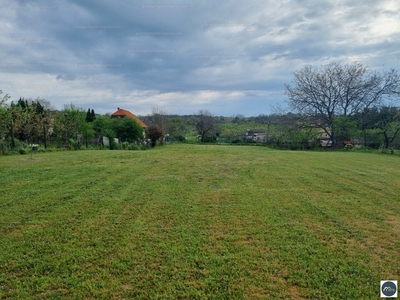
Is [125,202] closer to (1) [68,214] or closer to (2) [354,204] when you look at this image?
(1) [68,214]

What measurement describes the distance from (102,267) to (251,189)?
3.46 m

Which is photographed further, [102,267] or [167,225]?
[167,225]

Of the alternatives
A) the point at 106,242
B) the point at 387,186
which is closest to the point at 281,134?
the point at 387,186

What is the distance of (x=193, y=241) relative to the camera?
2.70 metres

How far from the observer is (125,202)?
4.00 meters

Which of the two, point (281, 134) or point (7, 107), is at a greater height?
point (7, 107)

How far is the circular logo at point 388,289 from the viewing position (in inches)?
76.1
